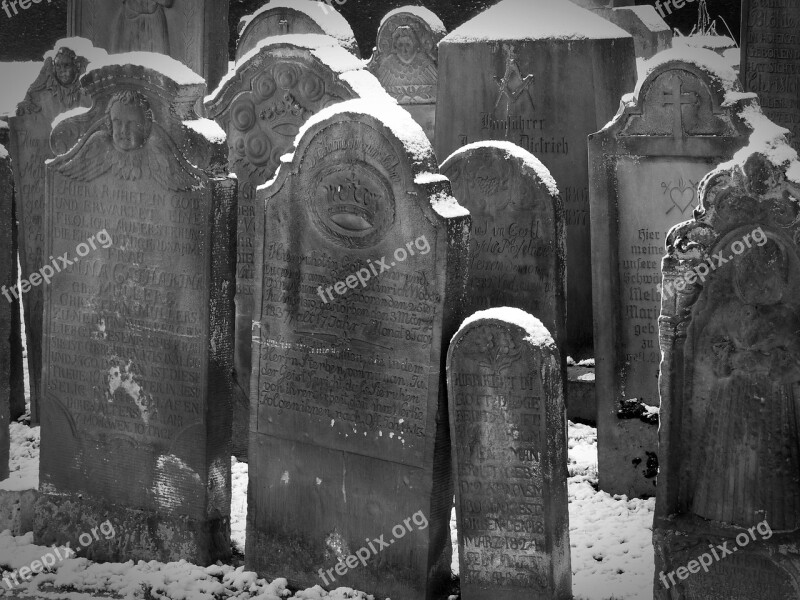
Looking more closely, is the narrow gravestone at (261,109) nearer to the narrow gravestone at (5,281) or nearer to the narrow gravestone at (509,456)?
the narrow gravestone at (5,281)

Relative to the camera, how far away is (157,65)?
6148mm

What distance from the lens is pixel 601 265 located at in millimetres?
7000

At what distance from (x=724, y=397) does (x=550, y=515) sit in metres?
0.88

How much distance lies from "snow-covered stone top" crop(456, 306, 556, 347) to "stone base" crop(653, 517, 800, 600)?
2.97ft

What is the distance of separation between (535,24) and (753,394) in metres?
3.79

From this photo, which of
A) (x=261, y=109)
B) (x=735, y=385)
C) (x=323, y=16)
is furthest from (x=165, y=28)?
(x=735, y=385)

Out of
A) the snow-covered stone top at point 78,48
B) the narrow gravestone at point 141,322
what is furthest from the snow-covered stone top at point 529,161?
the snow-covered stone top at point 78,48

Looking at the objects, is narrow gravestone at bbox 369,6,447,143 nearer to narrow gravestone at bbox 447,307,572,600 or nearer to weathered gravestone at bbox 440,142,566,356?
weathered gravestone at bbox 440,142,566,356

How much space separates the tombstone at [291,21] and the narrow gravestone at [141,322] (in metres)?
4.61

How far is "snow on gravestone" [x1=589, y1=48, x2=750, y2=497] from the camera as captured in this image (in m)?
6.81

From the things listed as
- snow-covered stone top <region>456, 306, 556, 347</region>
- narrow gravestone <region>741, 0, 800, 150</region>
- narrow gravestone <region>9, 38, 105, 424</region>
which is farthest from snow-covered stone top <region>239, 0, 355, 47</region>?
snow-covered stone top <region>456, 306, 556, 347</region>

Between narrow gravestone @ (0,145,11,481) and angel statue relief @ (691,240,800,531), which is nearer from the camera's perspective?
angel statue relief @ (691,240,800,531)

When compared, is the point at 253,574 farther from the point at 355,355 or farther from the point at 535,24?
the point at 535,24

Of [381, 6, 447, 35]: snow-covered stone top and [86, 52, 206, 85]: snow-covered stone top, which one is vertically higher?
[381, 6, 447, 35]: snow-covered stone top
